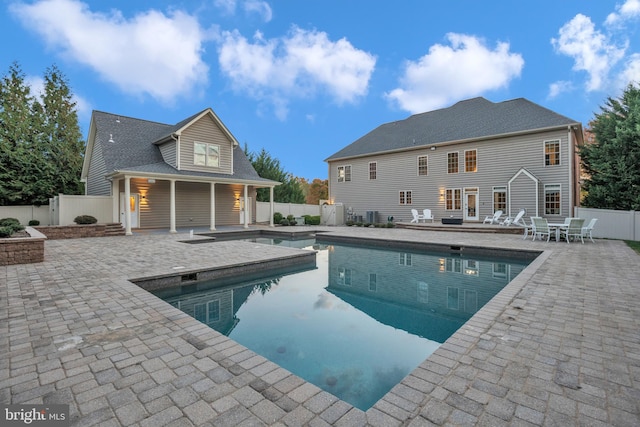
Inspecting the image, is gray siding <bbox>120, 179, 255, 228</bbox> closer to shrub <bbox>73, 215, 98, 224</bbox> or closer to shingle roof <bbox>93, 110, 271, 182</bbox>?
shingle roof <bbox>93, 110, 271, 182</bbox>

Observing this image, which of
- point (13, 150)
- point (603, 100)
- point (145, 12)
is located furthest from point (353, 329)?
point (145, 12)

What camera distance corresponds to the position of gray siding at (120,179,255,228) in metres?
16.9

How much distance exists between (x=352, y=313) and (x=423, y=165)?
1646 cm

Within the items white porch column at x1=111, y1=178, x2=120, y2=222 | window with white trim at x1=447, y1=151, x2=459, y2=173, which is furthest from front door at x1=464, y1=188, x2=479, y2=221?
white porch column at x1=111, y1=178, x2=120, y2=222

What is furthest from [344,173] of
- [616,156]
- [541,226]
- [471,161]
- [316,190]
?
[316,190]

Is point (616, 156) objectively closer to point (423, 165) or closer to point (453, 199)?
point (453, 199)

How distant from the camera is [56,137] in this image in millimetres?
20391

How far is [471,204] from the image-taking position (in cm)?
1844

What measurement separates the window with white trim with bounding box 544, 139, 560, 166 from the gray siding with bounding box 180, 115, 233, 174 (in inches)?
656

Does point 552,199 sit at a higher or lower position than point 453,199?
lower

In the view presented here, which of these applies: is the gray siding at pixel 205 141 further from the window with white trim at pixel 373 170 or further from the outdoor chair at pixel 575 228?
the outdoor chair at pixel 575 228

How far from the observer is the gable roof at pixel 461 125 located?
16781 millimetres

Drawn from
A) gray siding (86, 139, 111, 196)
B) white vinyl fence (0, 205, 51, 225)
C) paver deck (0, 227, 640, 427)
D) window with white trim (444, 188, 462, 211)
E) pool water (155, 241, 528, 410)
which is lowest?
pool water (155, 241, 528, 410)

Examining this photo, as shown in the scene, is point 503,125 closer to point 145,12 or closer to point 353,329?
point 353,329
